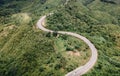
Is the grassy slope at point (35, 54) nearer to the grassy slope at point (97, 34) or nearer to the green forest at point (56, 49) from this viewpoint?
the green forest at point (56, 49)

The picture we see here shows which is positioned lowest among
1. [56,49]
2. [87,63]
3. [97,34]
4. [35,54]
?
[87,63]

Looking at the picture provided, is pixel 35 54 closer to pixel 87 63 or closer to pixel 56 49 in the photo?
pixel 56 49

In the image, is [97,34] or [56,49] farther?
[97,34]

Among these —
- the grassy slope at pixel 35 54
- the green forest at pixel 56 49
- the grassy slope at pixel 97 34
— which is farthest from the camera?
the grassy slope at pixel 97 34

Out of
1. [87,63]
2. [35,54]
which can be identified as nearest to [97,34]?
[87,63]

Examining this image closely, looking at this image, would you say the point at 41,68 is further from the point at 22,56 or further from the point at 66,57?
the point at 22,56

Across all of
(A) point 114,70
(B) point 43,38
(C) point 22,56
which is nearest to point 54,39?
(B) point 43,38

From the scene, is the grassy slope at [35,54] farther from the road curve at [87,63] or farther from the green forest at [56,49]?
the road curve at [87,63]

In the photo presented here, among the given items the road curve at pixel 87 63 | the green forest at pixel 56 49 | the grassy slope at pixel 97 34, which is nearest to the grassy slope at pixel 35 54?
the green forest at pixel 56 49

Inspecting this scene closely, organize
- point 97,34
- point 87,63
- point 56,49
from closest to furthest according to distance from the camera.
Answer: point 87,63
point 56,49
point 97,34

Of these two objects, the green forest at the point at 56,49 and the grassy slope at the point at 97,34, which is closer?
the green forest at the point at 56,49

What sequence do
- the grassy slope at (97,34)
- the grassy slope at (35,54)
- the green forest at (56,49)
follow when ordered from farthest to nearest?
the grassy slope at (97,34) < the green forest at (56,49) < the grassy slope at (35,54)

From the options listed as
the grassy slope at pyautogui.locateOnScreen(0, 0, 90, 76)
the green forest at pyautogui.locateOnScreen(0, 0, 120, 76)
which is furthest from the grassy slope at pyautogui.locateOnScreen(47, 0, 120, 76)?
the grassy slope at pyautogui.locateOnScreen(0, 0, 90, 76)

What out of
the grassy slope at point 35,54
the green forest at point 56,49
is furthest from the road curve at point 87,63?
the grassy slope at point 35,54
